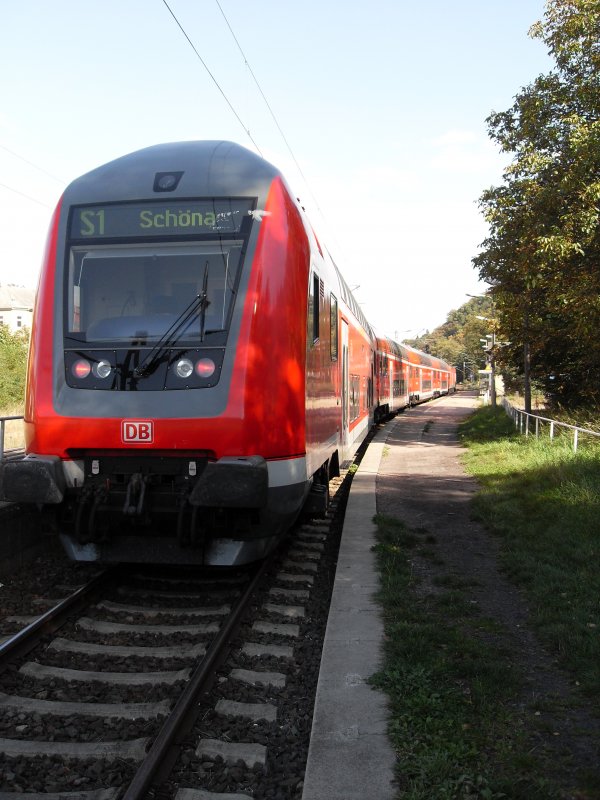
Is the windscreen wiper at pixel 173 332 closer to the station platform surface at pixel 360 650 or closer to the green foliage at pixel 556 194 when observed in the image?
the station platform surface at pixel 360 650

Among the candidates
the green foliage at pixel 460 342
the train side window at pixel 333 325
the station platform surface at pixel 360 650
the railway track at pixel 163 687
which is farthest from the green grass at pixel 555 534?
the green foliage at pixel 460 342

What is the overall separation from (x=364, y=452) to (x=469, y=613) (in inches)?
454

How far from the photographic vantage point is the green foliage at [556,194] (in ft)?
44.5

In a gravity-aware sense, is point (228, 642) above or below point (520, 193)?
below

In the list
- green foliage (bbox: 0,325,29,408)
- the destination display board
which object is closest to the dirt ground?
the destination display board

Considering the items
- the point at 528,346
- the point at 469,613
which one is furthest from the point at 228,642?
the point at 528,346

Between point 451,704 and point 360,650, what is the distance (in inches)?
35.7

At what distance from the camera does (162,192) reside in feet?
19.0

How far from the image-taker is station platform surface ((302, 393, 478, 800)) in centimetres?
318

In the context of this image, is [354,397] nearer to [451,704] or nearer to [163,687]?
[163,687]

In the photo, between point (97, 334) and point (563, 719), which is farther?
point (97, 334)

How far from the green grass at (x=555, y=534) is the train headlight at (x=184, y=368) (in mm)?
3121

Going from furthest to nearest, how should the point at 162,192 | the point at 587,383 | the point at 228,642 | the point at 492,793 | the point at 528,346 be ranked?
the point at 587,383 → the point at 528,346 → the point at 162,192 → the point at 228,642 → the point at 492,793

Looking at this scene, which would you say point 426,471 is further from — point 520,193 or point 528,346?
point 528,346
